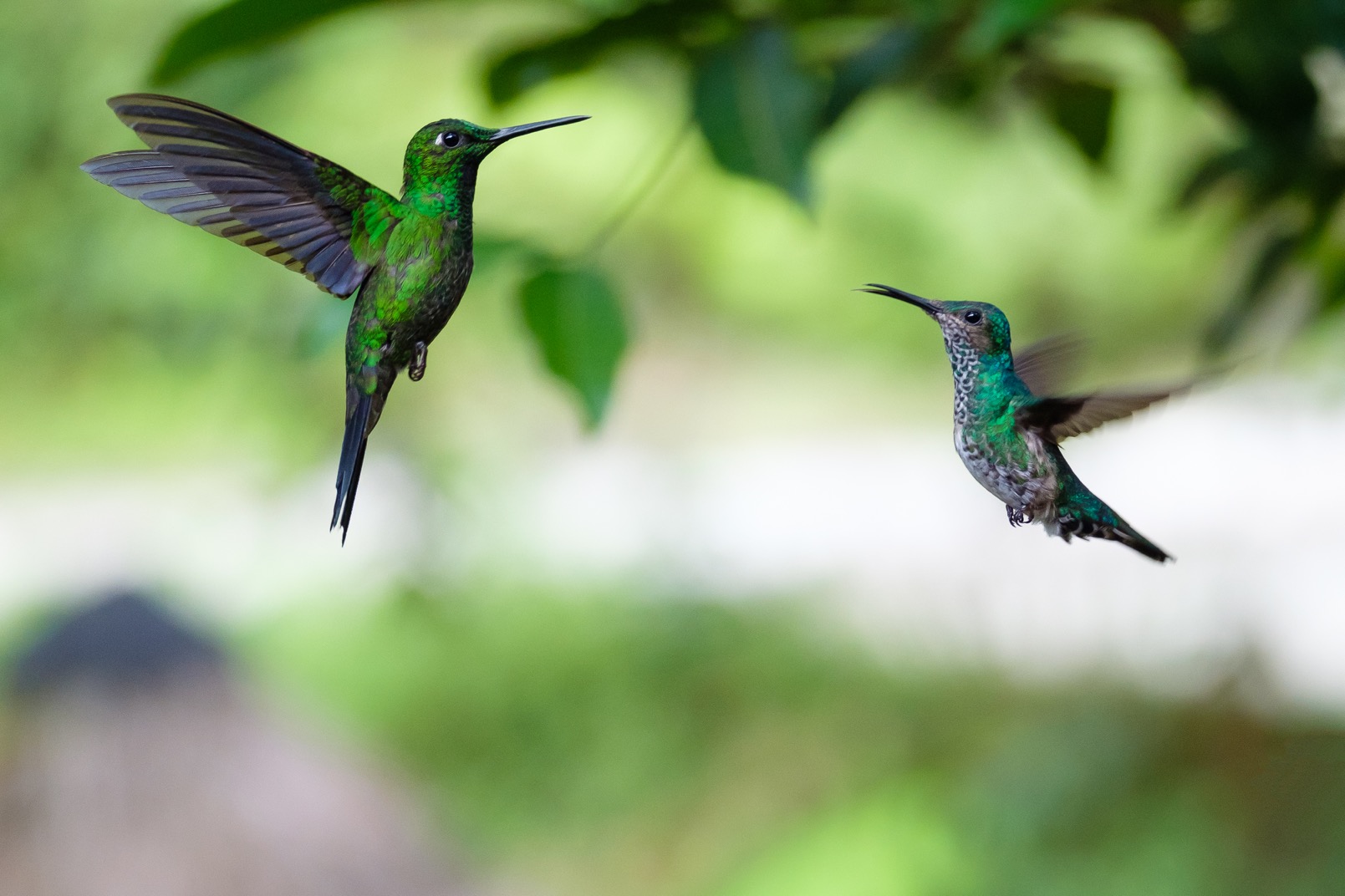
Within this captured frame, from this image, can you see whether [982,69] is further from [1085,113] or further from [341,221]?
[341,221]

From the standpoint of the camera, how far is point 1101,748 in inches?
108

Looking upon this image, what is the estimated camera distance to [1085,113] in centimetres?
66

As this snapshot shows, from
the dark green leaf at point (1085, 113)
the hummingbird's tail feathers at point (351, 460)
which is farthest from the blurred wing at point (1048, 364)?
the dark green leaf at point (1085, 113)

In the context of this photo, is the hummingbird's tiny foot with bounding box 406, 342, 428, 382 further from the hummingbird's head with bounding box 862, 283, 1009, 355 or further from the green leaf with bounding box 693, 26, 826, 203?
the green leaf with bounding box 693, 26, 826, 203

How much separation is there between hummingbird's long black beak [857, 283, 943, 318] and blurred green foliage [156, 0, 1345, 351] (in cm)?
18

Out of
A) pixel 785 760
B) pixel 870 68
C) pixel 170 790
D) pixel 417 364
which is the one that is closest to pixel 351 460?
pixel 417 364

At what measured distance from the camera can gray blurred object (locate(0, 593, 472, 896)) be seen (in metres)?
2.96

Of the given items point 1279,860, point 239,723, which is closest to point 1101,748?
point 1279,860

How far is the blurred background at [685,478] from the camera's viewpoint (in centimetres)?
59

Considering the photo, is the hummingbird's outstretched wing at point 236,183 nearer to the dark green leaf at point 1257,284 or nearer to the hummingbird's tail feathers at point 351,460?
the hummingbird's tail feathers at point 351,460

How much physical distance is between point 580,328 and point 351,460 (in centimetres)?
9

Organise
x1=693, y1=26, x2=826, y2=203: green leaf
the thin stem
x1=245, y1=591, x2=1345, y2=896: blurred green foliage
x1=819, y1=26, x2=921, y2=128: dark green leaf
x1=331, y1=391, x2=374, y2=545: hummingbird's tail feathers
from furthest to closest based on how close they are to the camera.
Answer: x1=245, y1=591, x2=1345, y2=896: blurred green foliage → x1=819, y1=26, x2=921, y2=128: dark green leaf → x1=693, y1=26, x2=826, y2=203: green leaf → the thin stem → x1=331, y1=391, x2=374, y2=545: hummingbird's tail feathers

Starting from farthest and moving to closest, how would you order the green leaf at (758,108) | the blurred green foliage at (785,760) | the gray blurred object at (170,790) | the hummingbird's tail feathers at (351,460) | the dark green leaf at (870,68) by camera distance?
1. the gray blurred object at (170,790)
2. the blurred green foliage at (785,760)
3. the dark green leaf at (870,68)
4. the green leaf at (758,108)
5. the hummingbird's tail feathers at (351,460)

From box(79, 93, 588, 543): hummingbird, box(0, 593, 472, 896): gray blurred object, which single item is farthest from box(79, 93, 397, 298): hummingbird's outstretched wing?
box(0, 593, 472, 896): gray blurred object
